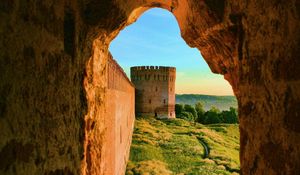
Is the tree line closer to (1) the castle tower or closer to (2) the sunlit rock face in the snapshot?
(1) the castle tower

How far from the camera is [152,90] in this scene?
123 feet

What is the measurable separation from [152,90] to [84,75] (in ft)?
111

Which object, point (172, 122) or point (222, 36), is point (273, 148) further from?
point (172, 122)

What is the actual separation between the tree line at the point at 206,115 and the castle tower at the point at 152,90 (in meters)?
6.87

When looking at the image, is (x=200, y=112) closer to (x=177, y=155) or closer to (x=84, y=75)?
(x=177, y=155)

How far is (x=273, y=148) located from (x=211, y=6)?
1555 mm

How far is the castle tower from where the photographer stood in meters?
37.0

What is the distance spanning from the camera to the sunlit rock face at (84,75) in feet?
6.03

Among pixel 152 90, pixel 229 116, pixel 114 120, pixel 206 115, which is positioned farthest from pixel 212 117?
pixel 114 120

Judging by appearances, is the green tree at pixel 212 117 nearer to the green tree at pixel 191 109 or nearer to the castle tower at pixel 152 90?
the green tree at pixel 191 109

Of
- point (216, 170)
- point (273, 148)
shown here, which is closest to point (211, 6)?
point (273, 148)

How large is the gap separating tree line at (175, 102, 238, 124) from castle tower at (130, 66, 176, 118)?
22.5 ft

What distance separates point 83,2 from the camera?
124 inches

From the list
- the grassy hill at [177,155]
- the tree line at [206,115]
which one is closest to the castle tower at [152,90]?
the tree line at [206,115]
